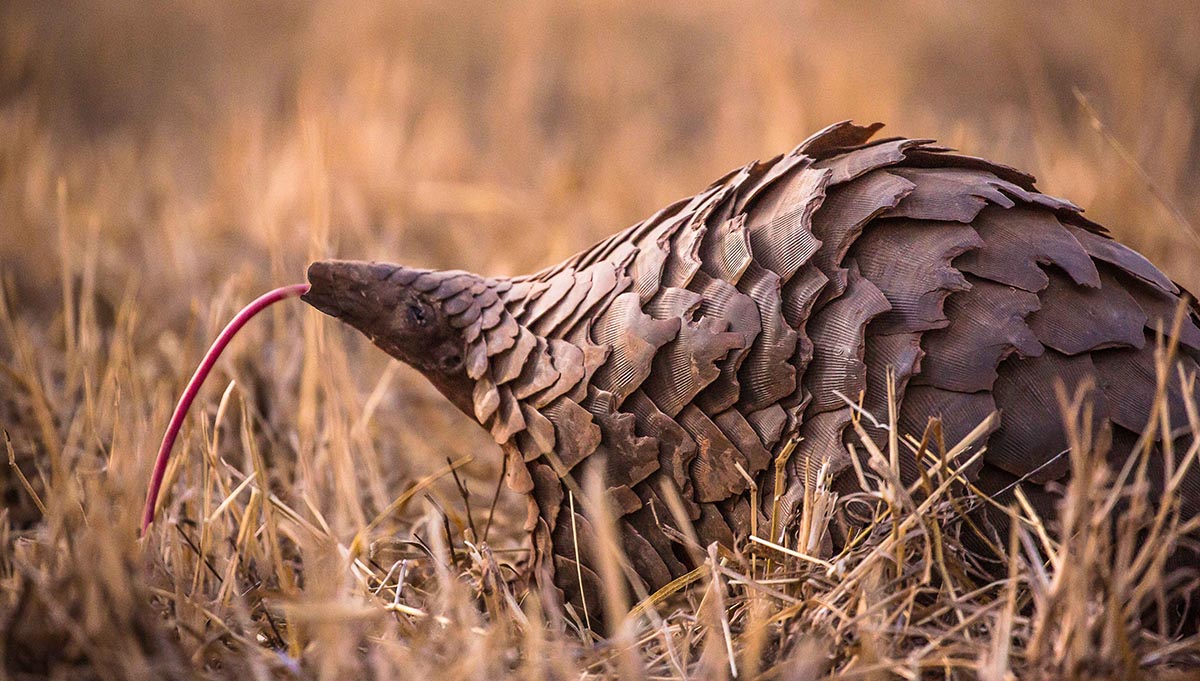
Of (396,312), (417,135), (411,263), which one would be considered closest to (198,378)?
(396,312)

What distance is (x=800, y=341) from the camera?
3.35 ft

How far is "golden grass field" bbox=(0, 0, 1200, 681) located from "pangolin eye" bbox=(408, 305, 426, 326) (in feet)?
0.66

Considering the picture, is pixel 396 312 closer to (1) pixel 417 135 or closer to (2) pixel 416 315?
(2) pixel 416 315

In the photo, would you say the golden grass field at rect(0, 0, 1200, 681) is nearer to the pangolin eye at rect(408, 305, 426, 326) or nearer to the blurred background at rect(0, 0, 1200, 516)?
the blurred background at rect(0, 0, 1200, 516)

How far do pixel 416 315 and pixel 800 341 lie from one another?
1.41ft

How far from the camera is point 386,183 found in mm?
3027

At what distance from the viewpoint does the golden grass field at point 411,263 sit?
0.88m

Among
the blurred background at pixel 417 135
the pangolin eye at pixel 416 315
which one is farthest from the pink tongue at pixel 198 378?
the pangolin eye at pixel 416 315

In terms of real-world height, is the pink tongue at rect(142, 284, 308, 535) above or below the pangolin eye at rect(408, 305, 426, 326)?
below

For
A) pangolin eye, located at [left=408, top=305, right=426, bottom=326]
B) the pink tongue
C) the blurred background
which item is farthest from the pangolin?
the blurred background


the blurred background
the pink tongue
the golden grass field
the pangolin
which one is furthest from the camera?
the blurred background

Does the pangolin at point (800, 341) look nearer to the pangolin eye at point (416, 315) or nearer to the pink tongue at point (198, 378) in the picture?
the pangolin eye at point (416, 315)

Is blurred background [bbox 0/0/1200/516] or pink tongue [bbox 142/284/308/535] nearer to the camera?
pink tongue [bbox 142/284/308/535]

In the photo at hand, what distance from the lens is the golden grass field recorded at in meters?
0.88
